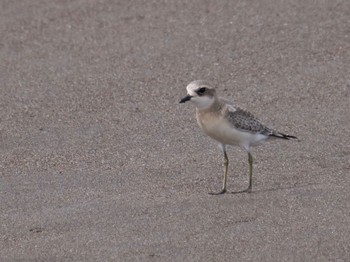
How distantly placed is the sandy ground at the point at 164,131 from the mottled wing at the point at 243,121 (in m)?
0.41

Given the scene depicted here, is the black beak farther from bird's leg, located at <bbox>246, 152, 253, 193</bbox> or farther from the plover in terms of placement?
bird's leg, located at <bbox>246, 152, 253, 193</bbox>

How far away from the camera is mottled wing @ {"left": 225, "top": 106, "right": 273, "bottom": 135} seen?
890 centimetres

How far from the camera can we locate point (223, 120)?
8.84 metres

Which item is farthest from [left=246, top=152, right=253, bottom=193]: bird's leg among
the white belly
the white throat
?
the white throat

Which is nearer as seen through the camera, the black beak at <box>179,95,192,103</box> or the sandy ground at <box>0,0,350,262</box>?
the sandy ground at <box>0,0,350,262</box>

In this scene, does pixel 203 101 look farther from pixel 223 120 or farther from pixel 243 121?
pixel 243 121

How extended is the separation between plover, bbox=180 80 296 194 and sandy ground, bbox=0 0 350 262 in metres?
0.34

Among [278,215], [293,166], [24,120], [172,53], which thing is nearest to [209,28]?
[172,53]

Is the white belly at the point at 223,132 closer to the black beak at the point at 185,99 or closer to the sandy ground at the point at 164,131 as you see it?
the black beak at the point at 185,99

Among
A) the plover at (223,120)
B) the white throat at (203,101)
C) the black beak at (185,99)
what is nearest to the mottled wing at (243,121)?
the plover at (223,120)

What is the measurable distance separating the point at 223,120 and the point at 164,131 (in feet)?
4.96

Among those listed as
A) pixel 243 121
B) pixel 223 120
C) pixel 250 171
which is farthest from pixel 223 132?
pixel 250 171

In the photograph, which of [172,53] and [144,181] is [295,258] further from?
[172,53]

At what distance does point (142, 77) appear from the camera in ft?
38.1
